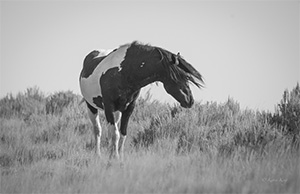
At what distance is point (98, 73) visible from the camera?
25.9ft

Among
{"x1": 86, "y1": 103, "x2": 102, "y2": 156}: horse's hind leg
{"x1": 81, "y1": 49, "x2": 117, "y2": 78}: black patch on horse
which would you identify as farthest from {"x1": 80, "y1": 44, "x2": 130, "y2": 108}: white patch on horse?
{"x1": 86, "y1": 103, "x2": 102, "y2": 156}: horse's hind leg

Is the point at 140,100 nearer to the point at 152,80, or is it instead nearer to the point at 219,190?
the point at 152,80

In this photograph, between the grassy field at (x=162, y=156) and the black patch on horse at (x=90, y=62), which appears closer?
the grassy field at (x=162, y=156)

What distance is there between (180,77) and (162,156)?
140 centimetres

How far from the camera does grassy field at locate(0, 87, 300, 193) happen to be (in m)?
4.95

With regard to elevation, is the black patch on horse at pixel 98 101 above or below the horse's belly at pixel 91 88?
below

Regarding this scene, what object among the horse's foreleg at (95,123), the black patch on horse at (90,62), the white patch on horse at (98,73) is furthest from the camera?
the horse's foreleg at (95,123)

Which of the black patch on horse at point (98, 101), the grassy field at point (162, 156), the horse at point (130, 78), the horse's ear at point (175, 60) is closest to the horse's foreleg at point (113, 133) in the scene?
the horse at point (130, 78)

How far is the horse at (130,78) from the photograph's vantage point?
679 centimetres

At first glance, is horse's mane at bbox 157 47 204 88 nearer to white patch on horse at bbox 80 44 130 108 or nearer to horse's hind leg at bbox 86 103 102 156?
white patch on horse at bbox 80 44 130 108

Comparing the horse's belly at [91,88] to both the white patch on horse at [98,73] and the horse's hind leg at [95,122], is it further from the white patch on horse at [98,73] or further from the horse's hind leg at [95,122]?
the horse's hind leg at [95,122]

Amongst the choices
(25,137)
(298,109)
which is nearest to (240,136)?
(298,109)

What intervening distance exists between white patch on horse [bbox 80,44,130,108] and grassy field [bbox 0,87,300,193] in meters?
1.21

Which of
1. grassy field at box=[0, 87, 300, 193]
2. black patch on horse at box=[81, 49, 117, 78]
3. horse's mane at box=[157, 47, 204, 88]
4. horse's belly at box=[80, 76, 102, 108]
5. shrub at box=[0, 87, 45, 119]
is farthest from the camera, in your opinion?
shrub at box=[0, 87, 45, 119]
